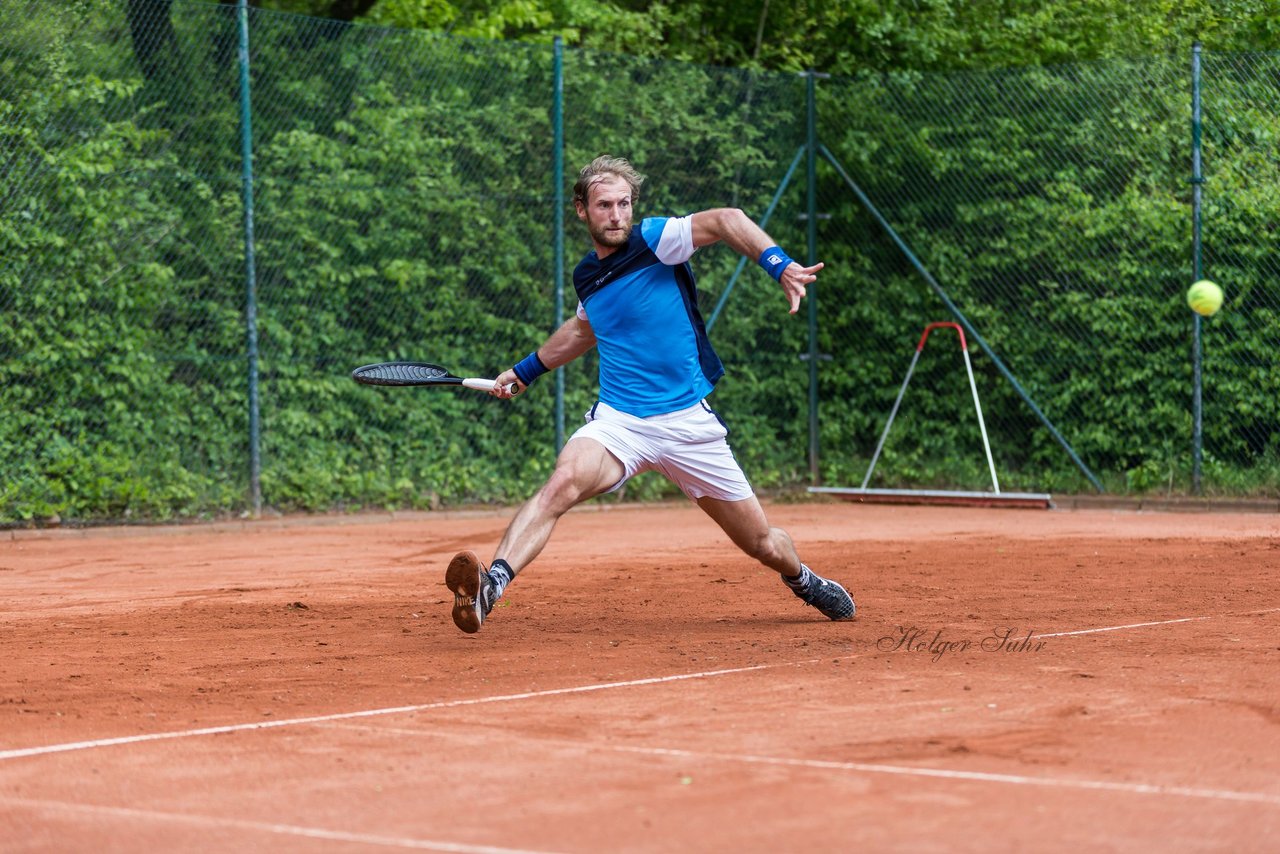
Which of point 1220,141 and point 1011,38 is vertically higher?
point 1011,38

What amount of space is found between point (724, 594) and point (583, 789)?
449cm

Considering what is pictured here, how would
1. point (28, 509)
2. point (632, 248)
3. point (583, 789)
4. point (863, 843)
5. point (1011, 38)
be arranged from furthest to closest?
point (1011, 38) → point (28, 509) → point (632, 248) → point (583, 789) → point (863, 843)

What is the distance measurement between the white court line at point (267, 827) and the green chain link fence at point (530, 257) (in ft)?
26.5

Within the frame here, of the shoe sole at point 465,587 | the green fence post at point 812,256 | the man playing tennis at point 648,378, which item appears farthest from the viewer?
the green fence post at point 812,256

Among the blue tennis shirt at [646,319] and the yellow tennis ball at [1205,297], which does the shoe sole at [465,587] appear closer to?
the blue tennis shirt at [646,319]

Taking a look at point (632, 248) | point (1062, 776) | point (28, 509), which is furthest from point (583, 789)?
point (28, 509)

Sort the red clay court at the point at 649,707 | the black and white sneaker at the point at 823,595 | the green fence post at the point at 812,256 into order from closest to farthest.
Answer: the red clay court at the point at 649,707
the black and white sneaker at the point at 823,595
the green fence post at the point at 812,256

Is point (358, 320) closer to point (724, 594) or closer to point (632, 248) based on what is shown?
point (724, 594)

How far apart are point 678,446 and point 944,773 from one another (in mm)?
2998

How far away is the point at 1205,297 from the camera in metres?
12.8

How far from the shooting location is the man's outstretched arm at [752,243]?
6770 mm

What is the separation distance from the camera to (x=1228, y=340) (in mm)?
13875

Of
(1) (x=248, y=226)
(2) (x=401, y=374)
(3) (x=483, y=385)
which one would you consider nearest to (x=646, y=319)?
(3) (x=483, y=385)

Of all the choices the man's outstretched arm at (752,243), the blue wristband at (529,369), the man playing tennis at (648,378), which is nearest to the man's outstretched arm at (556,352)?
the blue wristband at (529,369)
